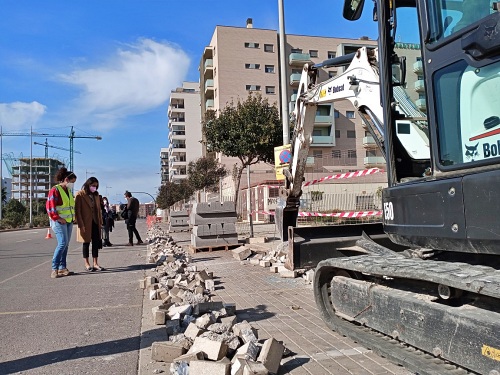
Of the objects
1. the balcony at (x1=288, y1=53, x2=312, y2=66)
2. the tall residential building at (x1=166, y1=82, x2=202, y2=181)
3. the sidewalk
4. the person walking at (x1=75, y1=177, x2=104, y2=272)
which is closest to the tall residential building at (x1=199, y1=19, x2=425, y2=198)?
the balcony at (x1=288, y1=53, x2=312, y2=66)

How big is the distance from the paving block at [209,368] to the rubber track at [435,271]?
123 centimetres

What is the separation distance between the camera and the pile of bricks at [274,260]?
7314mm

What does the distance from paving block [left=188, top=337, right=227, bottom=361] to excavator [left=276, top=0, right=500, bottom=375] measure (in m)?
1.05

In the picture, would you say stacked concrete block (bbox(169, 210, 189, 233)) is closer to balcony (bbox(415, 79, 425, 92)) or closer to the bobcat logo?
balcony (bbox(415, 79, 425, 92))

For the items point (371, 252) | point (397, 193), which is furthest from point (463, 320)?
point (371, 252)

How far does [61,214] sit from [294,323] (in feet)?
16.9

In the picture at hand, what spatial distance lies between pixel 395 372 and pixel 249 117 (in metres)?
16.7

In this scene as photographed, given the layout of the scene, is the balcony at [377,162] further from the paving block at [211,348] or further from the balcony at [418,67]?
the paving block at [211,348]

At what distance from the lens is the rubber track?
2279mm

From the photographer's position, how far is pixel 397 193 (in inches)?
128

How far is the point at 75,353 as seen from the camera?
402cm

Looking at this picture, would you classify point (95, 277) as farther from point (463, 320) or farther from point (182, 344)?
point (463, 320)

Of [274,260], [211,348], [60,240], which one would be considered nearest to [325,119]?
[274,260]

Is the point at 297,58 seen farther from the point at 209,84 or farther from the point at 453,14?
the point at 453,14
